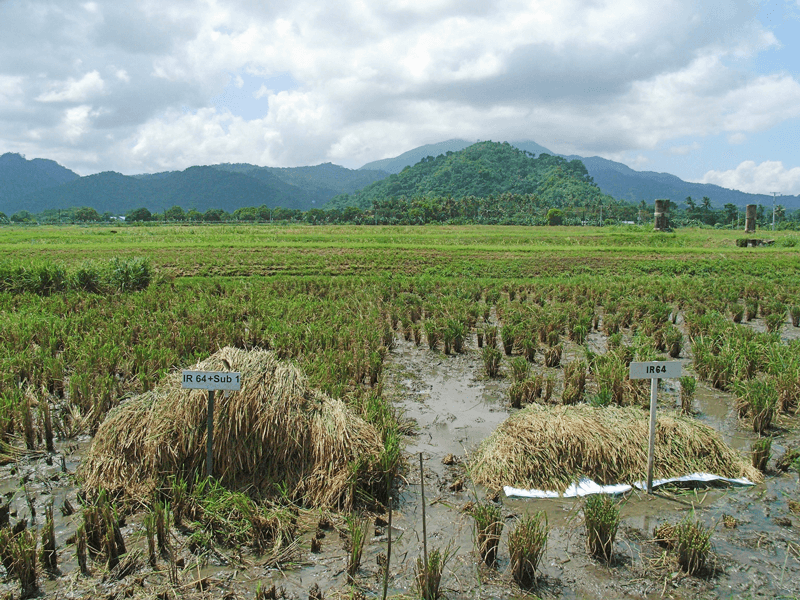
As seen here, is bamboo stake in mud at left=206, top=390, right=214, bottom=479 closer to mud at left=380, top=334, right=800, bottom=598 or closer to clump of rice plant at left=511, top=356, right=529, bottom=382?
mud at left=380, top=334, right=800, bottom=598

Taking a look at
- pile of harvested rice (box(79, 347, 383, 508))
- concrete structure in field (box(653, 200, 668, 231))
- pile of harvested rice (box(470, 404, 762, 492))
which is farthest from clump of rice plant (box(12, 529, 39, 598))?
concrete structure in field (box(653, 200, 668, 231))

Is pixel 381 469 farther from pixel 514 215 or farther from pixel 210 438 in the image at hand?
pixel 514 215

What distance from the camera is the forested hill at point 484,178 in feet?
364

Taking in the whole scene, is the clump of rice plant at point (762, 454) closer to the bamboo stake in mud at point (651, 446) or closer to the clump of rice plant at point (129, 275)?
the bamboo stake in mud at point (651, 446)

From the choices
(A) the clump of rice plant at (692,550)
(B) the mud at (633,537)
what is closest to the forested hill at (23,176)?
(B) the mud at (633,537)

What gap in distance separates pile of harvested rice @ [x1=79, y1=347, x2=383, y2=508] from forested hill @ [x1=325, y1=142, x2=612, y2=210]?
102264 millimetres

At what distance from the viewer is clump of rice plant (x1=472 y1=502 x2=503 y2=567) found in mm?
3189

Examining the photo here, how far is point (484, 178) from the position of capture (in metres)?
121

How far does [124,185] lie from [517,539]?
639 feet

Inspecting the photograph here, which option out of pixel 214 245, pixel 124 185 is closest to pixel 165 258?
pixel 214 245

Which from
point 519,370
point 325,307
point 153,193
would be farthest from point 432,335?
point 153,193

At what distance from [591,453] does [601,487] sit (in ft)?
0.88

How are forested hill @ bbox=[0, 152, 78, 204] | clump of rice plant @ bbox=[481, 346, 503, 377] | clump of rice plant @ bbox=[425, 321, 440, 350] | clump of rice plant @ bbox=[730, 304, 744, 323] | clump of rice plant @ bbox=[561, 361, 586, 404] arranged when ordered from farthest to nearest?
forested hill @ bbox=[0, 152, 78, 204] < clump of rice plant @ bbox=[730, 304, 744, 323] < clump of rice plant @ bbox=[425, 321, 440, 350] < clump of rice plant @ bbox=[481, 346, 503, 377] < clump of rice plant @ bbox=[561, 361, 586, 404]

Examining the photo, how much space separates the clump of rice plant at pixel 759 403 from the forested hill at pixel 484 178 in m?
99.6
